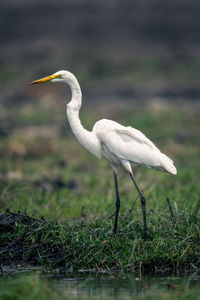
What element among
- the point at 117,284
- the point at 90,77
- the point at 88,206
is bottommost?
the point at 117,284

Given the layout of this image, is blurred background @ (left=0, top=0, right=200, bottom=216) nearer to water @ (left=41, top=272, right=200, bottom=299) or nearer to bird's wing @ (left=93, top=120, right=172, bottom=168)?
bird's wing @ (left=93, top=120, right=172, bottom=168)

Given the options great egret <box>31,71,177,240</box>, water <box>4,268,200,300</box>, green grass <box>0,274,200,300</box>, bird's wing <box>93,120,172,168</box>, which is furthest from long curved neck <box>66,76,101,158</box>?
green grass <box>0,274,200,300</box>

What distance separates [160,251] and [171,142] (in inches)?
359

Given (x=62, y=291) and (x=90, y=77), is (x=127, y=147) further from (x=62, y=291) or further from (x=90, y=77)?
(x=90, y=77)

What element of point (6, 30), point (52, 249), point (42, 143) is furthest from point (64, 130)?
point (6, 30)

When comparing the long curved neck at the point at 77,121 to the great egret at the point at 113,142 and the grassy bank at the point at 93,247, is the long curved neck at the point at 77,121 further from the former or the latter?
the grassy bank at the point at 93,247

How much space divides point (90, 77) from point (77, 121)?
2555cm

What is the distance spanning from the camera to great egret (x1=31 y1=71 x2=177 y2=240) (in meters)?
7.12

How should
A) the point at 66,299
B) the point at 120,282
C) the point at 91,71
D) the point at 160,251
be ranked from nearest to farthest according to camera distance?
the point at 66,299 → the point at 120,282 → the point at 160,251 → the point at 91,71

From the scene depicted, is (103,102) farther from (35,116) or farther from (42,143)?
(42,143)

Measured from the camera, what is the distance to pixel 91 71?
33469mm

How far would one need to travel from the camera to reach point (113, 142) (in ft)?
23.7

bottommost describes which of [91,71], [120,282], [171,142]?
[120,282]

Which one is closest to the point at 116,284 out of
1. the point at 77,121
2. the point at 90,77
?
the point at 77,121
